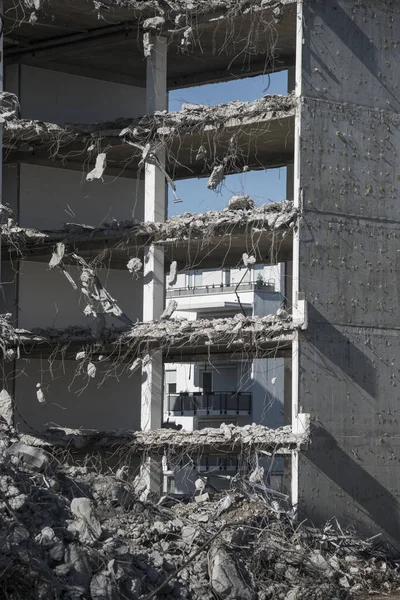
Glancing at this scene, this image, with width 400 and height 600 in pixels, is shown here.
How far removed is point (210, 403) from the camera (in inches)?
2036

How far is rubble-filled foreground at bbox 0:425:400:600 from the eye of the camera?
17344 millimetres

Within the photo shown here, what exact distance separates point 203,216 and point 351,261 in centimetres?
363

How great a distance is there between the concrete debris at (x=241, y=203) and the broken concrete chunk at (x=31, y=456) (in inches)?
336

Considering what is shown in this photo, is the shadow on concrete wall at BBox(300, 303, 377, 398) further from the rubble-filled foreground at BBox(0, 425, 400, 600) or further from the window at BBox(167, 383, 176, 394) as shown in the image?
the window at BBox(167, 383, 176, 394)

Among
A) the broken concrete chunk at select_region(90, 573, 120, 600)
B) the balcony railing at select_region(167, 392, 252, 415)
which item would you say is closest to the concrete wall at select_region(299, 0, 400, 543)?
the broken concrete chunk at select_region(90, 573, 120, 600)

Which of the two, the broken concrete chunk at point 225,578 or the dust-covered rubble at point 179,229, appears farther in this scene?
the dust-covered rubble at point 179,229

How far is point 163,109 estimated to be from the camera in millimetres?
28750

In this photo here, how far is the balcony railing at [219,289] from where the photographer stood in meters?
54.0

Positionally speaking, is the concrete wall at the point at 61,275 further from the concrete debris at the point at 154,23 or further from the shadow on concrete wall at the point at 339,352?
the shadow on concrete wall at the point at 339,352

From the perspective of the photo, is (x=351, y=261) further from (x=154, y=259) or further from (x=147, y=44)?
(x=147, y=44)

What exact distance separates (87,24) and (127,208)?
574 centimetres

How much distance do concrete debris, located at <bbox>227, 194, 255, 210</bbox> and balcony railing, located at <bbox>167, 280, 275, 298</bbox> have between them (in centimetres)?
2595

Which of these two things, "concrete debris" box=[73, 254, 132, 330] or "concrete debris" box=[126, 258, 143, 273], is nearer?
"concrete debris" box=[73, 254, 132, 330]

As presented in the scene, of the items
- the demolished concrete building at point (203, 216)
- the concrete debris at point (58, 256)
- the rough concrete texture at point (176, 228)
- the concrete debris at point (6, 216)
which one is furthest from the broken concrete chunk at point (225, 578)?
the concrete debris at point (6, 216)
